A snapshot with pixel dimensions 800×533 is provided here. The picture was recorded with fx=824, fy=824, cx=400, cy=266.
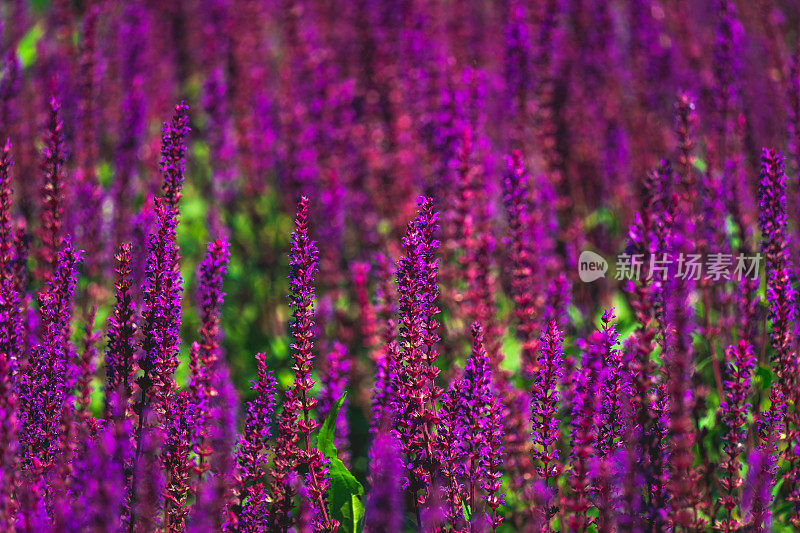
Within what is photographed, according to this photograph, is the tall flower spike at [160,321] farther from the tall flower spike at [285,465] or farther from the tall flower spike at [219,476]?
the tall flower spike at [285,465]

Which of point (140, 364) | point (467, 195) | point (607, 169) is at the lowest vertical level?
point (140, 364)

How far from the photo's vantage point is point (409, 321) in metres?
2.17

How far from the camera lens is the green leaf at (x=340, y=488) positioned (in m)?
2.58

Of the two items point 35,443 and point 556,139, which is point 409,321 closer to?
point 35,443

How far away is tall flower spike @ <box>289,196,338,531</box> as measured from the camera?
209cm

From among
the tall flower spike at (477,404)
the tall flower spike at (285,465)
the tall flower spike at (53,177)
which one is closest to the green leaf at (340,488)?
the tall flower spike at (285,465)

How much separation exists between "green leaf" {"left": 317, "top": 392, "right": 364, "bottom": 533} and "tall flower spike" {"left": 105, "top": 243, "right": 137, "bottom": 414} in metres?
A: 0.64

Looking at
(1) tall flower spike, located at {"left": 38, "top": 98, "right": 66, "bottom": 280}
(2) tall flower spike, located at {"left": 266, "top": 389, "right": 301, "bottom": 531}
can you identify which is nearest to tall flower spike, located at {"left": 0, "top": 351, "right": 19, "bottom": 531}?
(2) tall flower spike, located at {"left": 266, "top": 389, "right": 301, "bottom": 531}

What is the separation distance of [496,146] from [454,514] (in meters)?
3.93

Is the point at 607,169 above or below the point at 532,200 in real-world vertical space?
above

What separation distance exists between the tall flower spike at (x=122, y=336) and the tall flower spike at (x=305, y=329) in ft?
1.42

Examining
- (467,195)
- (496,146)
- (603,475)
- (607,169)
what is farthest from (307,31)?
(603,475)

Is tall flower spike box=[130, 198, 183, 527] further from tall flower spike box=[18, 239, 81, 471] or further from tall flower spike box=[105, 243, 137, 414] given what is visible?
tall flower spike box=[18, 239, 81, 471]

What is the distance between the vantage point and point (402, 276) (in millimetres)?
2133
